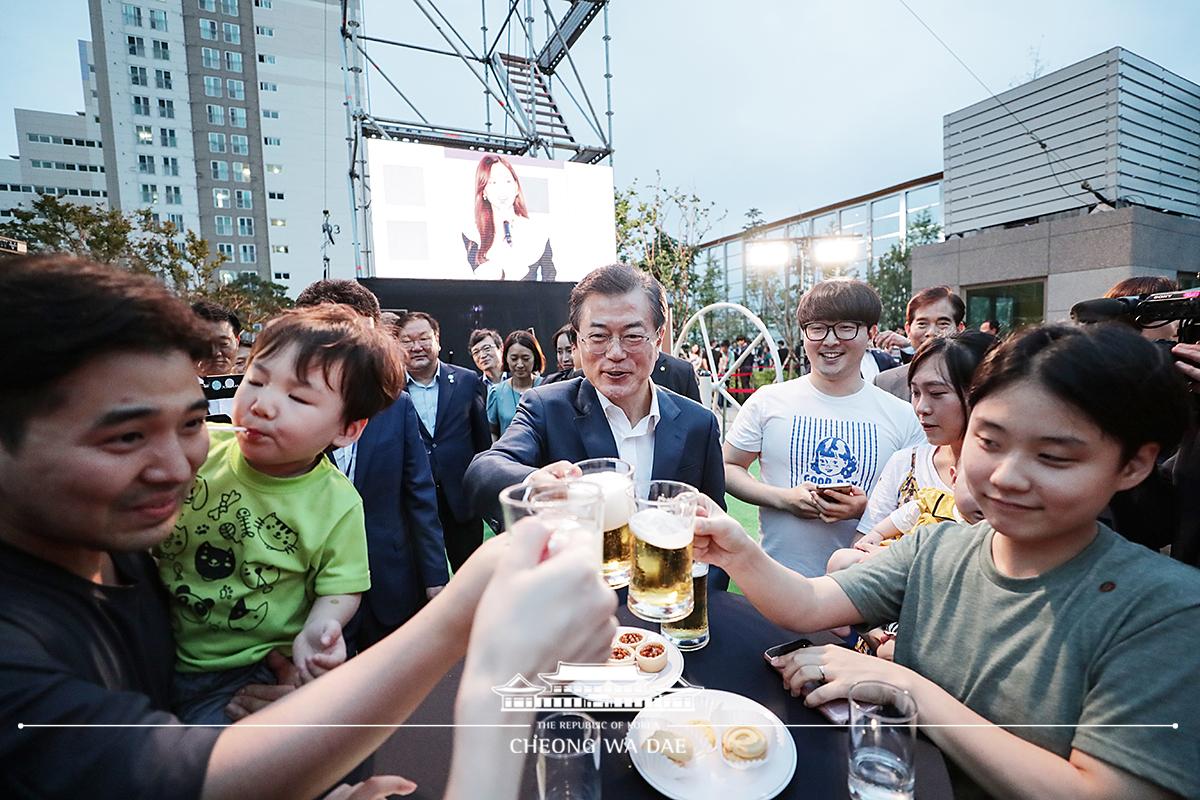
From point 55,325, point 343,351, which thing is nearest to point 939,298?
point 343,351

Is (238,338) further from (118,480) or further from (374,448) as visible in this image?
(118,480)

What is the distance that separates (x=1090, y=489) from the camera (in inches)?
45.7

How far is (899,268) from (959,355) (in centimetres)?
2803

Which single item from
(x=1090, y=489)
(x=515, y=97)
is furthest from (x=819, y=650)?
(x=515, y=97)

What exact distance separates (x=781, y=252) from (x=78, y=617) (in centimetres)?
1396

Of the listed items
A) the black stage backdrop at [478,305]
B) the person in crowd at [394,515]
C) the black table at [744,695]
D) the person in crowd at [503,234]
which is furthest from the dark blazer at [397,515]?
the person in crowd at [503,234]

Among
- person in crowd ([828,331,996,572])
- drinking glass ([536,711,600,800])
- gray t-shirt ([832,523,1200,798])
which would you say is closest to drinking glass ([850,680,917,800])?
gray t-shirt ([832,523,1200,798])

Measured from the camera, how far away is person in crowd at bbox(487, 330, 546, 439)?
16.8 feet

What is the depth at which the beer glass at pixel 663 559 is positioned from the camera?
1252mm

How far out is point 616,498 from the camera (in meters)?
1.28

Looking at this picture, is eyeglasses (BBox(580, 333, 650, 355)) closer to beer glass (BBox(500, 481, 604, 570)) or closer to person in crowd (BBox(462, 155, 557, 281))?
beer glass (BBox(500, 481, 604, 570))

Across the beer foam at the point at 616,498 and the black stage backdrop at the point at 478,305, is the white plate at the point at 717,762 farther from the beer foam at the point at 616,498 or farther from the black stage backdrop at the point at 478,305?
the black stage backdrop at the point at 478,305

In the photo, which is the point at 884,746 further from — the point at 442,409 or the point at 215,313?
the point at 215,313

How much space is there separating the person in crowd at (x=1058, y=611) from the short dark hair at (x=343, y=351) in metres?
1.44
